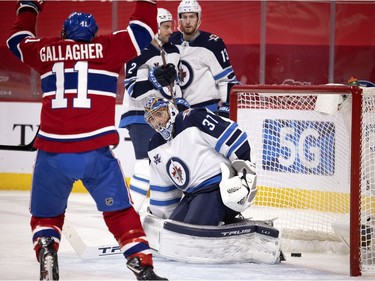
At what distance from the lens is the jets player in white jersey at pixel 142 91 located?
202 inches

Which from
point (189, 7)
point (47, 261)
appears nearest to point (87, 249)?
point (47, 261)

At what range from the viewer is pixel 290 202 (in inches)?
195

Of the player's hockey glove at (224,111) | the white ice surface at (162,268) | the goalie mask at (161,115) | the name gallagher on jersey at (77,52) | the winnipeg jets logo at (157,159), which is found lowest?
the white ice surface at (162,268)

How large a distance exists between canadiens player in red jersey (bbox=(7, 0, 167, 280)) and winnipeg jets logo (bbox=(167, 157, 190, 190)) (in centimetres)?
82

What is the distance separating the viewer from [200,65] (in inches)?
211

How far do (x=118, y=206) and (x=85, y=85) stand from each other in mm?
463

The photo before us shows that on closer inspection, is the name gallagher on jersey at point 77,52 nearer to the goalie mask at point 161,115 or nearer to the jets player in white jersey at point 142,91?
the goalie mask at point 161,115

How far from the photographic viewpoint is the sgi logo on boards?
16.6ft

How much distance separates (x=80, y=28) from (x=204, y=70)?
6.33 ft

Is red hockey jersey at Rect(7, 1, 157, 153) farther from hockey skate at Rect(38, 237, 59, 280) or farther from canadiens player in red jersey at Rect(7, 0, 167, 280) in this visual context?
hockey skate at Rect(38, 237, 59, 280)

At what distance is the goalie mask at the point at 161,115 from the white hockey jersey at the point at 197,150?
4cm

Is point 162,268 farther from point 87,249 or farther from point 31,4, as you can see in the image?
point 31,4

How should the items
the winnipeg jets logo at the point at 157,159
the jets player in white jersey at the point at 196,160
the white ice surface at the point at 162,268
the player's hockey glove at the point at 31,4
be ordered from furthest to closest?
the winnipeg jets logo at the point at 157,159
the jets player in white jersey at the point at 196,160
the white ice surface at the point at 162,268
the player's hockey glove at the point at 31,4

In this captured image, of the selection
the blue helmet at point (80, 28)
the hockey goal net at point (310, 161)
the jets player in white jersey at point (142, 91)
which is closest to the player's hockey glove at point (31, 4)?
the blue helmet at point (80, 28)
